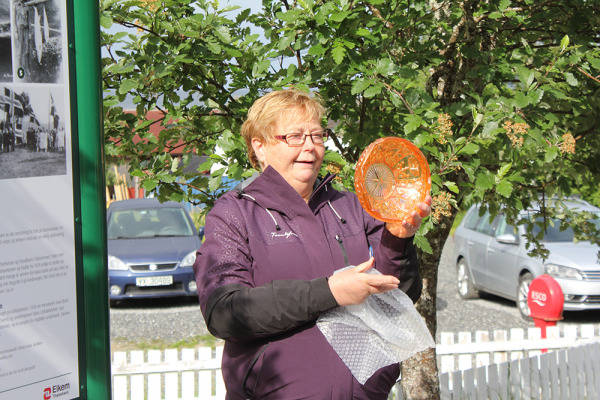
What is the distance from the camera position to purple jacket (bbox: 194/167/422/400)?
1969 mm

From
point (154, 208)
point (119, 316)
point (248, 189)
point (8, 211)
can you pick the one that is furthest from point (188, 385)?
point (154, 208)

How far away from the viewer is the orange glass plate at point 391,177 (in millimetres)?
2176

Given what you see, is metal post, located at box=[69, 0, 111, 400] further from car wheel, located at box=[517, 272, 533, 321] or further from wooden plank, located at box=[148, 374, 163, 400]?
car wheel, located at box=[517, 272, 533, 321]

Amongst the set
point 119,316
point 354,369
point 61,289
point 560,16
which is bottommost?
point 119,316

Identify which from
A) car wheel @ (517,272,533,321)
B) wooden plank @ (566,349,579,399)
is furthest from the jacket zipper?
car wheel @ (517,272,533,321)

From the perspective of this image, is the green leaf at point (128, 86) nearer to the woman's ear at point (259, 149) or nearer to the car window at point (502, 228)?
the woman's ear at point (259, 149)

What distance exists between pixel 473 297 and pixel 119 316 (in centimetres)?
571

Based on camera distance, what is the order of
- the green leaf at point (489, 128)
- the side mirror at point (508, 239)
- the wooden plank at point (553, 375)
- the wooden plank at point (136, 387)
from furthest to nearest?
1. the side mirror at point (508, 239)
2. the wooden plank at point (553, 375)
3. the wooden plank at point (136, 387)
4. the green leaf at point (489, 128)

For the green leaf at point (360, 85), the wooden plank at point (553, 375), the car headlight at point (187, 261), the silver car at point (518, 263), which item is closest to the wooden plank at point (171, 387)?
the wooden plank at point (553, 375)

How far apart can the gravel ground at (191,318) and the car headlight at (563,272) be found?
2.42ft

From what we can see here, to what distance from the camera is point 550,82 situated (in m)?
3.13

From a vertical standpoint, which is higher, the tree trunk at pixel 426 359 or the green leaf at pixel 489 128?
the green leaf at pixel 489 128

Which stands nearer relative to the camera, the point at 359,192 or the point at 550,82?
the point at 359,192

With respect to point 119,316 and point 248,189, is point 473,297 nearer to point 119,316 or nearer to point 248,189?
point 119,316
